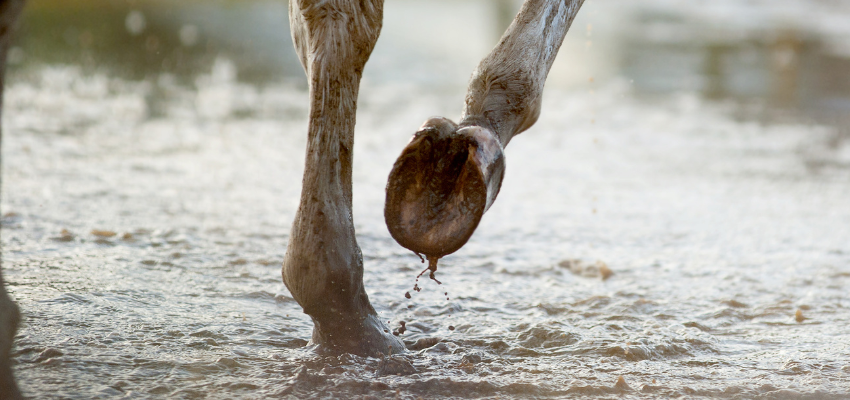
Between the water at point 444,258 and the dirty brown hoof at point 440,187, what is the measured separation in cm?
44

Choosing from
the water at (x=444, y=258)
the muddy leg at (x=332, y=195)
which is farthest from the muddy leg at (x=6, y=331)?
the muddy leg at (x=332, y=195)

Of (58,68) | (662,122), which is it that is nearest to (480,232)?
(662,122)

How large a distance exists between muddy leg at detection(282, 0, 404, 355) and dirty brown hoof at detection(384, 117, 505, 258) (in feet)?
0.63

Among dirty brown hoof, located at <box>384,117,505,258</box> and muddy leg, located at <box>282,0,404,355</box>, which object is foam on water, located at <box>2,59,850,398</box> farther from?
dirty brown hoof, located at <box>384,117,505,258</box>

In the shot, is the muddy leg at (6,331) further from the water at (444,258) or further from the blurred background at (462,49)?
the blurred background at (462,49)

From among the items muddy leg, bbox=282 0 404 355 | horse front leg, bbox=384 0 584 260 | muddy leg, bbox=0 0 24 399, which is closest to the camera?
muddy leg, bbox=0 0 24 399

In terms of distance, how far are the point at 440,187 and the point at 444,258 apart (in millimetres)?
1563

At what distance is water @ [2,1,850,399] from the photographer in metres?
2.68

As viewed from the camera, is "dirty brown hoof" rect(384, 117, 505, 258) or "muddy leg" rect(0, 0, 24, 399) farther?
"dirty brown hoof" rect(384, 117, 505, 258)

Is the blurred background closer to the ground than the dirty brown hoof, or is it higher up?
higher up

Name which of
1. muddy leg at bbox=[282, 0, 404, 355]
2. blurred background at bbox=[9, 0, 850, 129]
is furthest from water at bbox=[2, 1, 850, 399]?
blurred background at bbox=[9, 0, 850, 129]

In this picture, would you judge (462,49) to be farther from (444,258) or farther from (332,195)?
(332,195)

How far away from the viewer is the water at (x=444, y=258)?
2.68 m

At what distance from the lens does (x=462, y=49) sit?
10.9 m
